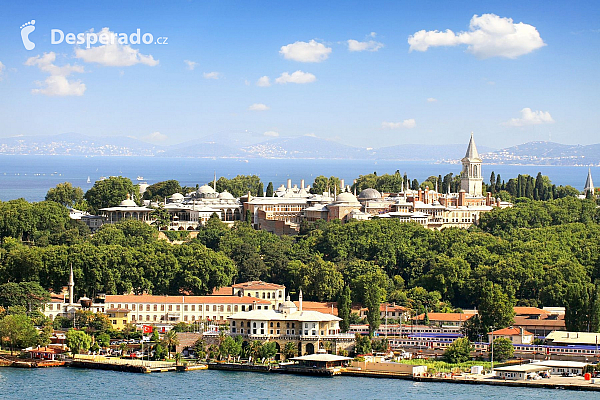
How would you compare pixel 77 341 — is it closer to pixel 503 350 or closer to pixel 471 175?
pixel 503 350

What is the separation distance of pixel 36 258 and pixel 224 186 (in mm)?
34036

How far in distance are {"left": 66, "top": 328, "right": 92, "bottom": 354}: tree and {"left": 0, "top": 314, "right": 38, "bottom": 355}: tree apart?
3.93ft

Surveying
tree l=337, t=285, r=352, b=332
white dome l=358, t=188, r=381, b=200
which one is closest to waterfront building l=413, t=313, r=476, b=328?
tree l=337, t=285, r=352, b=332

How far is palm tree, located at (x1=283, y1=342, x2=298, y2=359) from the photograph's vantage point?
149ft

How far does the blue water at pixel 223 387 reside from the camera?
38.5m

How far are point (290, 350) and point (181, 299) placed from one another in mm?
7614

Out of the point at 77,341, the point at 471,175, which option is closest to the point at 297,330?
the point at 77,341

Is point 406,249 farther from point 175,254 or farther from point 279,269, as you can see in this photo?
point 175,254

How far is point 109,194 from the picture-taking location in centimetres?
7375

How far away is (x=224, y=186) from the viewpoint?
86938 mm

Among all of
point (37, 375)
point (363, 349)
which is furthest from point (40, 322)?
point (363, 349)

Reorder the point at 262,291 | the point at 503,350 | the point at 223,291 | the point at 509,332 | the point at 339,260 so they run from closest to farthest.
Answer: the point at 503,350 < the point at 509,332 < the point at 262,291 < the point at 223,291 < the point at 339,260

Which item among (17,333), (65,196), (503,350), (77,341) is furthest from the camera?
(65,196)

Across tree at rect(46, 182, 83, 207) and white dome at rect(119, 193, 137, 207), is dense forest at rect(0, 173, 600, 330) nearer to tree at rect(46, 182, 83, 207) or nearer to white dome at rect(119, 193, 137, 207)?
white dome at rect(119, 193, 137, 207)
